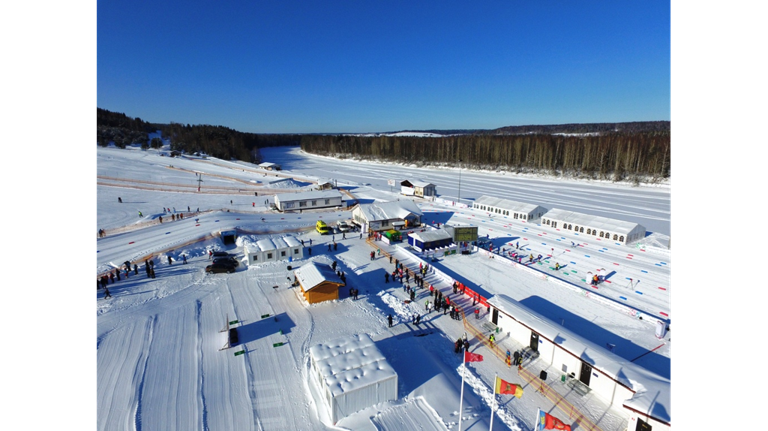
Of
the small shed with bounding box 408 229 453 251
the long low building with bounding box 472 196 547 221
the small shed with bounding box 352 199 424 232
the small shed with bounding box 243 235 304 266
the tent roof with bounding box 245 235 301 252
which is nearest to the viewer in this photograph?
the small shed with bounding box 243 235 304 266

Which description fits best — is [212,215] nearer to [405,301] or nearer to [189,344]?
[189,344]

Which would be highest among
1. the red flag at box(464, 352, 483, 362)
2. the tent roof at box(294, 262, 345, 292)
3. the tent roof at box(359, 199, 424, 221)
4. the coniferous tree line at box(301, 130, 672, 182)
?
the coniferous tree line at box(301, 130, 672, 182)

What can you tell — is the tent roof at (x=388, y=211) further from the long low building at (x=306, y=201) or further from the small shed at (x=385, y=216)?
the long low building at (x=306, y=201)

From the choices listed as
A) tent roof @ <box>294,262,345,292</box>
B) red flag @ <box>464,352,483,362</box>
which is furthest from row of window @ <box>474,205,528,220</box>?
red flag @ <box>464,352,483,362</box>

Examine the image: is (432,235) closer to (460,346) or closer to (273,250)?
(273,250)

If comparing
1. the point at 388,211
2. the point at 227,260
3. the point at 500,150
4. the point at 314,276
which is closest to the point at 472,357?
the point at 314,276

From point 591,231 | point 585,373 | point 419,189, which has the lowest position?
point 585,373

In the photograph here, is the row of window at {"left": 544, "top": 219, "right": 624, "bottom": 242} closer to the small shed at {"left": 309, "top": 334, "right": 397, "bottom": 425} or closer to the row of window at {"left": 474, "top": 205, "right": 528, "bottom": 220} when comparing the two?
the row of window at {"left": 474, "top": 205, "right": 528, "bottom": 220}
